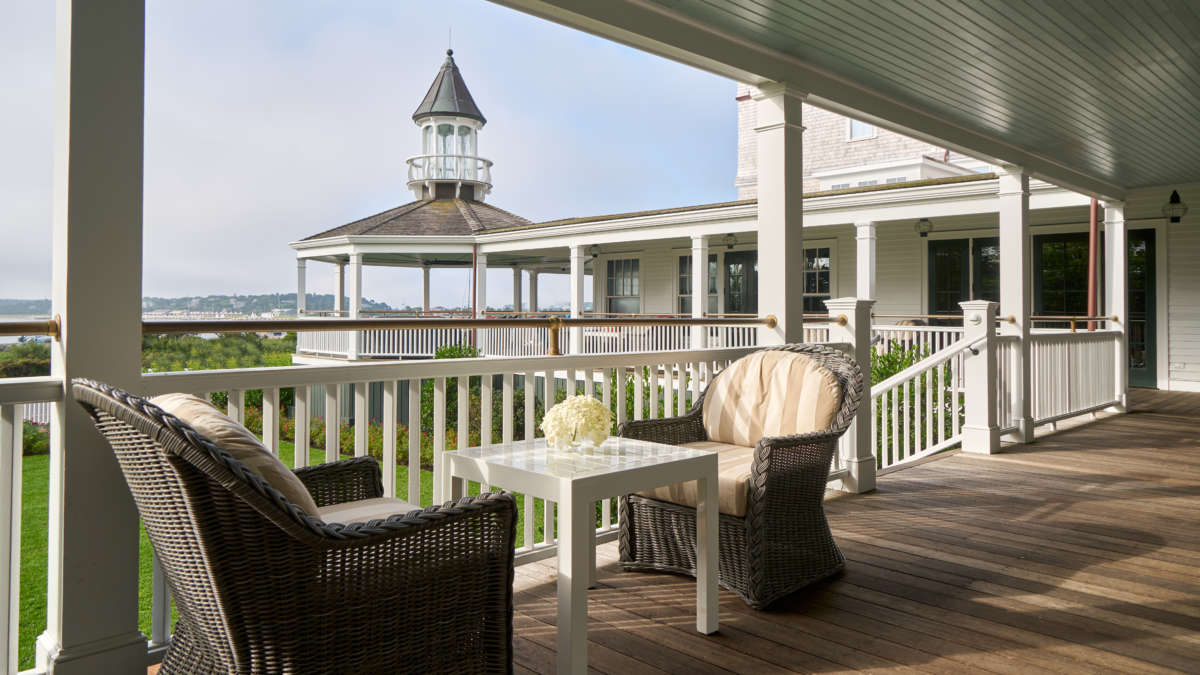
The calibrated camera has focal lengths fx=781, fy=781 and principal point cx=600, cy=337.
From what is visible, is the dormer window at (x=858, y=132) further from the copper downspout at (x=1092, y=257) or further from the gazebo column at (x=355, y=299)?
the gazebo column at (x=355, y=299)

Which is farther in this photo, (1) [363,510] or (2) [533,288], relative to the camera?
(2) [533,288]

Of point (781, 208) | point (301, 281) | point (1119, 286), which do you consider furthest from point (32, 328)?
point (301, 281)

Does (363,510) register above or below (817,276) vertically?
below

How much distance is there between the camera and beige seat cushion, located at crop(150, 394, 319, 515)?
1671 mm

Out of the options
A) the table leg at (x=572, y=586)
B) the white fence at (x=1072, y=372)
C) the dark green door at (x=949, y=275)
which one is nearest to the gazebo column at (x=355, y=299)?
the dark green door at (x=949, y=275)

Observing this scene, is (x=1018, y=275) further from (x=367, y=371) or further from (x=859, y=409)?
(x=367, y=371)

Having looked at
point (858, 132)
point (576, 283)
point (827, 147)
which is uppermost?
point (858, 132)

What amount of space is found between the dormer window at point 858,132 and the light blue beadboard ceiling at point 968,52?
1068cm

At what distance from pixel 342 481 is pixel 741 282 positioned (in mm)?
11657

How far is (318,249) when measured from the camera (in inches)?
640

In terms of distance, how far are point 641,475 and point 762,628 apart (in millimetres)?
775

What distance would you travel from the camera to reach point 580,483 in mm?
2164

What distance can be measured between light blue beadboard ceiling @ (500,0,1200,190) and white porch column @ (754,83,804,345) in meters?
0.19

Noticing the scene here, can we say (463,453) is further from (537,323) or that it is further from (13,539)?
(13,539)
